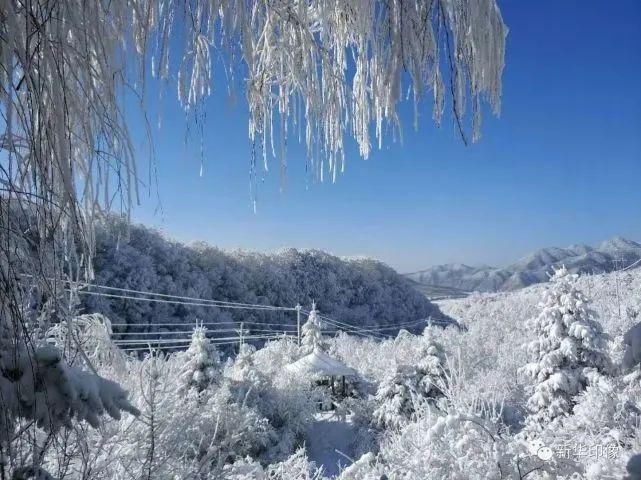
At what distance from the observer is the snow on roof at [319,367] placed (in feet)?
51.3

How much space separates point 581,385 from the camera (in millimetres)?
11695

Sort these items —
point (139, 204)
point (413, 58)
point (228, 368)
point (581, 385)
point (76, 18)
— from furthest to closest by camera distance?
point (228, 368) → point (581, 385) → point (413, 58) → point (139, 204) → point (76, 18)

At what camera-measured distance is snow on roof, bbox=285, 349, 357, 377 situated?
1565 centimetres

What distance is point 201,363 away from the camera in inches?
481

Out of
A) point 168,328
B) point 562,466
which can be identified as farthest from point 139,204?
point 168,328

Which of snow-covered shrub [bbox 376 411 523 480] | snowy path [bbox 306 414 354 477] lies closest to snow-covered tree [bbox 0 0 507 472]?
snow-covered shrub [bbox 376 411 523 480]

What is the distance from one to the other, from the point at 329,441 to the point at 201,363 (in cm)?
439

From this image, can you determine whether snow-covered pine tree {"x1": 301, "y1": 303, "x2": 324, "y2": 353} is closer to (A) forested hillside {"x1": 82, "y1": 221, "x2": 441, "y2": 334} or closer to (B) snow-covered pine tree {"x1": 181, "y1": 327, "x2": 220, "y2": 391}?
(B) snow-covered pine tree {"x1": 181, "y1": 327, "x2": 220, "y2": 391}

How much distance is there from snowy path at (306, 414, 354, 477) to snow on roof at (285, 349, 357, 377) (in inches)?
53.9

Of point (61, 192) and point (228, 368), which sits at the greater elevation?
point (61, 192)

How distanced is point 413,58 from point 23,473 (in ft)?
4.29

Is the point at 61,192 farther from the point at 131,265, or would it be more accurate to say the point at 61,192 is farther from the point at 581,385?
the point at 131,265

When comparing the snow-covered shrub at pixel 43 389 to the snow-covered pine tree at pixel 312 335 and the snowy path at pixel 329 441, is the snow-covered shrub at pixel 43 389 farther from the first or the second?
the snow-covered pine tree at pixel 312 335

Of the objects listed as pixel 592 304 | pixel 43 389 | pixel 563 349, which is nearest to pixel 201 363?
pixel 563 349
